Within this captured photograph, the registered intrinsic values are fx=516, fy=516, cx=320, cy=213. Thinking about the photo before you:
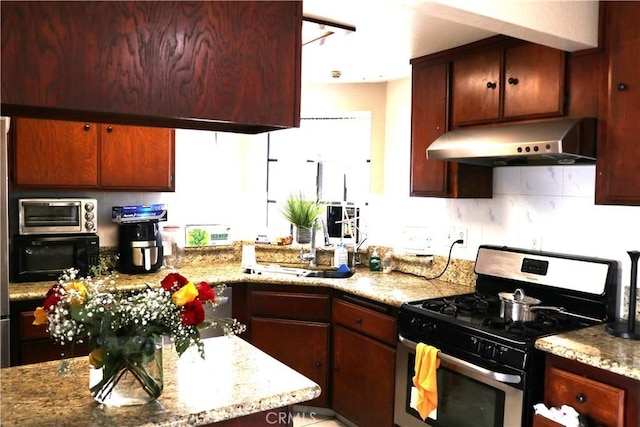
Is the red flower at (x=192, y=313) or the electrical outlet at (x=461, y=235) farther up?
the electrical outlet at (x=461, y=235)

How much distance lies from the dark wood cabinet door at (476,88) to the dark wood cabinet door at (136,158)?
6.21 feet

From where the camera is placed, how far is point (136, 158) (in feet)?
11.2

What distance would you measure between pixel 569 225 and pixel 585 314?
1.58ft

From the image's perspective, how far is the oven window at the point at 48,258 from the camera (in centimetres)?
302

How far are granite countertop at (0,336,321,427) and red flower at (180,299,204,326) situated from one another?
232 mm

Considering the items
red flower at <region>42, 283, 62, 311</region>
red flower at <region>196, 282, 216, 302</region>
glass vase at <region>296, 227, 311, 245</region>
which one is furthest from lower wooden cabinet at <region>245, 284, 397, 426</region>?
red flower at <region>42, 283, 62, 311</region>

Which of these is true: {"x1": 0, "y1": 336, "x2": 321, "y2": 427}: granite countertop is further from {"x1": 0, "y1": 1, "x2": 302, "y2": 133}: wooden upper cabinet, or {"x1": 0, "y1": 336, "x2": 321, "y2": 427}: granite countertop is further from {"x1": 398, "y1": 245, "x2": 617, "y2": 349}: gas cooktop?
{"x1": 398, "y1": 245, "x2": 617, "y2": 349}: gas cooktop

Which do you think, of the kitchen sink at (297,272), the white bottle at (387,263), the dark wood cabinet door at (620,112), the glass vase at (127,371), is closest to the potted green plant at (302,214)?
the kitchen sink at (297,272)

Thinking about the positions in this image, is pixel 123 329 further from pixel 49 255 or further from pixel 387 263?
pixel 387 263

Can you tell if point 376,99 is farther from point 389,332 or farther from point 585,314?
point 585,314

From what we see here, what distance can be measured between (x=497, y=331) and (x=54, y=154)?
2670mm

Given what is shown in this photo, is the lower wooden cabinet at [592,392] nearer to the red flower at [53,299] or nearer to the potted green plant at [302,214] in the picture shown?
the red flower at [53,299]

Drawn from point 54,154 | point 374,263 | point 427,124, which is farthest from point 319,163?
point 54,154

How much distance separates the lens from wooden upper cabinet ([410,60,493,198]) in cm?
307
